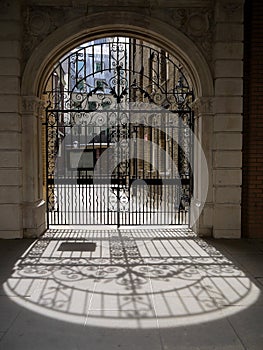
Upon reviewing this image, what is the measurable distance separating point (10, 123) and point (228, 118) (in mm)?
4199

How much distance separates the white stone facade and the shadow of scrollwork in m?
0.96

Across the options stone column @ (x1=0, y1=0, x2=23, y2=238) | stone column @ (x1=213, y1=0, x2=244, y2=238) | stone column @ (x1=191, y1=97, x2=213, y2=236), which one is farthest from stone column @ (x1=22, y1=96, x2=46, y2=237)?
stone column @ (x1=213, y1=0, x2=244, y2=238)

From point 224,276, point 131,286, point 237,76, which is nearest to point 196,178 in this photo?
point 237,76

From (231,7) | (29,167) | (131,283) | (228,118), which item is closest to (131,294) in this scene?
(131,283)

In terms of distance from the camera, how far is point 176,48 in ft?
25.1

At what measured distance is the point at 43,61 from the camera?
293 inches

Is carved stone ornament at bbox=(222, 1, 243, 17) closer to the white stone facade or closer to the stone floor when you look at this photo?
the white stone facade

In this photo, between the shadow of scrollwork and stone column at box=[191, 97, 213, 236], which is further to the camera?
stone column at box=[191, 97, 213, 236]

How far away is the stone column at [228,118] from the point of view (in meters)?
7.32

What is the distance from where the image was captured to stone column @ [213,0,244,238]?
288 inches

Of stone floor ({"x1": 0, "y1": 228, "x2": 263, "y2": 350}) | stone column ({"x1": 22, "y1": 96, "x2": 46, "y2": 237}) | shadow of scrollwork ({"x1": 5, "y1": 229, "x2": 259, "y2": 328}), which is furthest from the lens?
stone column ({"x1": 22, "y1": 96, "x2": 46, "y2": 237})

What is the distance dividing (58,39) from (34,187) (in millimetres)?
2929

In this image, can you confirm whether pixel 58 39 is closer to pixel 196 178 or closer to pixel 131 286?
pixel 196 178

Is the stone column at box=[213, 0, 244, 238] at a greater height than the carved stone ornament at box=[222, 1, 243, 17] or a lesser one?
lesser
